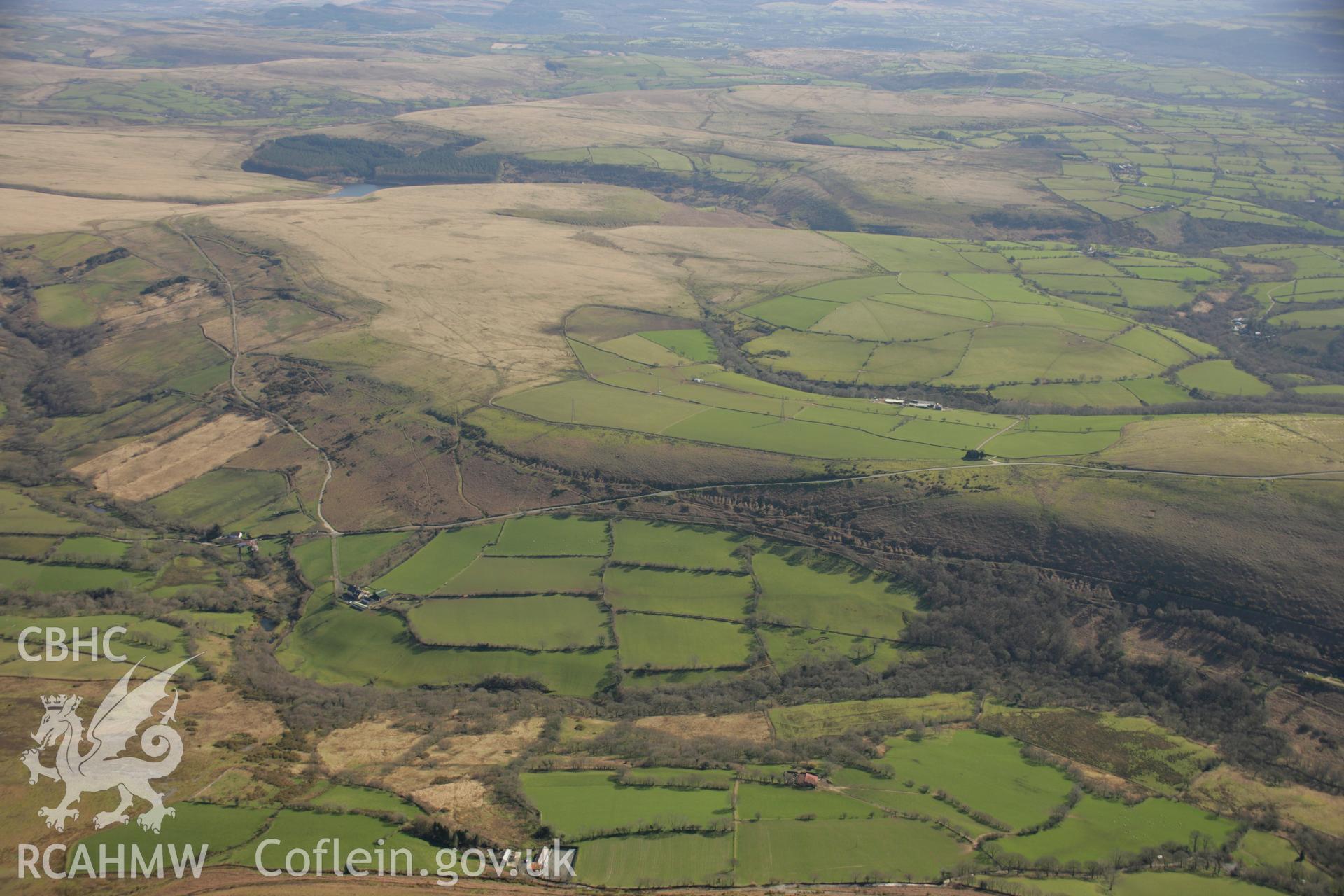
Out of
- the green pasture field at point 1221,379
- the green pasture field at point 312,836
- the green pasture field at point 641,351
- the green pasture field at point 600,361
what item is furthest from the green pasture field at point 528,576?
the green pasture field at point 1221,379

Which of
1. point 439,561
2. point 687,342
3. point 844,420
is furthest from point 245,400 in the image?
point 844,420

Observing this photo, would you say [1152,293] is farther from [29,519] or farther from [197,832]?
[29,519]

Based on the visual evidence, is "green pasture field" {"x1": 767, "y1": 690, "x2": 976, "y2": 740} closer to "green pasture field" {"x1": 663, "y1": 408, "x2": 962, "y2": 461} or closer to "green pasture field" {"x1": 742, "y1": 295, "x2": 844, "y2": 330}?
"green pasture field" {"x1": 663, "y1": 408, "x2": 962, "y2": 461}

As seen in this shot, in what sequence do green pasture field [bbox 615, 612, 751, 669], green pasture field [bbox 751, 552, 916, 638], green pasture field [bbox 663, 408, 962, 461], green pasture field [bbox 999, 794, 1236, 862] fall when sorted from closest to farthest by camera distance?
green pasture field [bbox 999, 794, 1236, 862] → green pasture field [bbox 615, 612, 751, 669] → green pasture field [bbox 751, 552, 916, 638] → green pasture field [bbox 663, 408, 962, 461]

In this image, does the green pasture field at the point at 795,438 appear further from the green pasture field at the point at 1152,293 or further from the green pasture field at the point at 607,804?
the green pasture field at the point at 1152,293

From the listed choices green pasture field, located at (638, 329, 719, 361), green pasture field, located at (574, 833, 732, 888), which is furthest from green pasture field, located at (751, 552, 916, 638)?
green pasture field, located at (638, 329, 719, 361)

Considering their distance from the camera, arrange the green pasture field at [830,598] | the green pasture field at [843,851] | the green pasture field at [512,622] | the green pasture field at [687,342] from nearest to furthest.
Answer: the green pasture field at [843,851], the green pasture field at [512,622], the green pasture field at [830,598], the green pasture field at [687,342]
